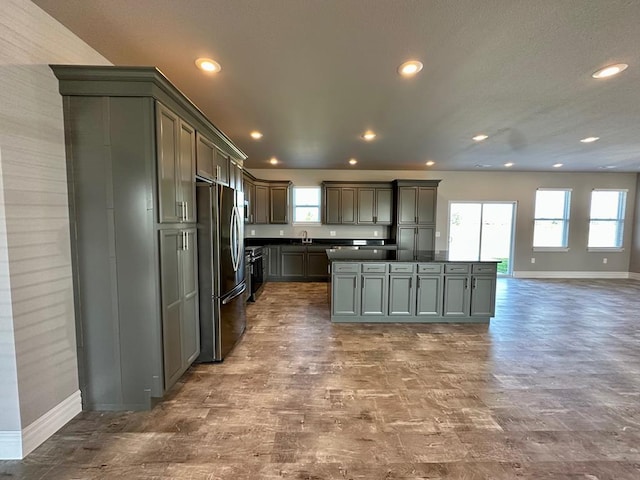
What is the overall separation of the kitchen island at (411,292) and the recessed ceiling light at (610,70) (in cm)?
225

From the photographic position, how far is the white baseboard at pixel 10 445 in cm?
165

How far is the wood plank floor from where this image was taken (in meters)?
1.61

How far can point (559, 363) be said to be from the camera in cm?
282

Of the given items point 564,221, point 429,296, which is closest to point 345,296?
point 429,296

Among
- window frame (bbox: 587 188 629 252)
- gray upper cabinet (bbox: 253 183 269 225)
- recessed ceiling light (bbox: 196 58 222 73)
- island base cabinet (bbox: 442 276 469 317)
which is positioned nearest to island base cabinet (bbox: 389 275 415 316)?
island base cabinet (bbox: 442 276 469 317)

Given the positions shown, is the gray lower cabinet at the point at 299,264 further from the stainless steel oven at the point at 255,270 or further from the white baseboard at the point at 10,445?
the white baseboard at the point at 10,445

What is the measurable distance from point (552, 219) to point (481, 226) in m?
1.83

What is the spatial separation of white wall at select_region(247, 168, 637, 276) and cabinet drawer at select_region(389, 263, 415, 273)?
3.24 m

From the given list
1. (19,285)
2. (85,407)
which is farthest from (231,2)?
(85,407)

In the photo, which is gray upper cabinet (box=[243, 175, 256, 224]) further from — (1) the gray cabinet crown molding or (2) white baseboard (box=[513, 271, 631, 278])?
(2) white baseboard (box=[513, 271, 631, 278])

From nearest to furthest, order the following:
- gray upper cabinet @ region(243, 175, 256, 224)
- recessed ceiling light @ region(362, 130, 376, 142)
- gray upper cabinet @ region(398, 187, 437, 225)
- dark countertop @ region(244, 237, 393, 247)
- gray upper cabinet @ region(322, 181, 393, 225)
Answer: recessed ceiling light @ region(362, 130, 376, 142) < gray upper cabinet @ region(243, 175, 256, 224) < gray upper cabinet @ region(398, 187, 437, 225) < gray upper cabinet @ region(322, 181, 393, 225) < dark countertop @ region(244, 237, 393, 247)

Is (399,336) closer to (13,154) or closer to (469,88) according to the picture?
(469,88)

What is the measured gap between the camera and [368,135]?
4.16m

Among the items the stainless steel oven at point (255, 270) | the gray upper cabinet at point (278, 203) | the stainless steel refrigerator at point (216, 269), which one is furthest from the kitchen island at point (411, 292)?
the gray upper cabinet at point (278, 203)
